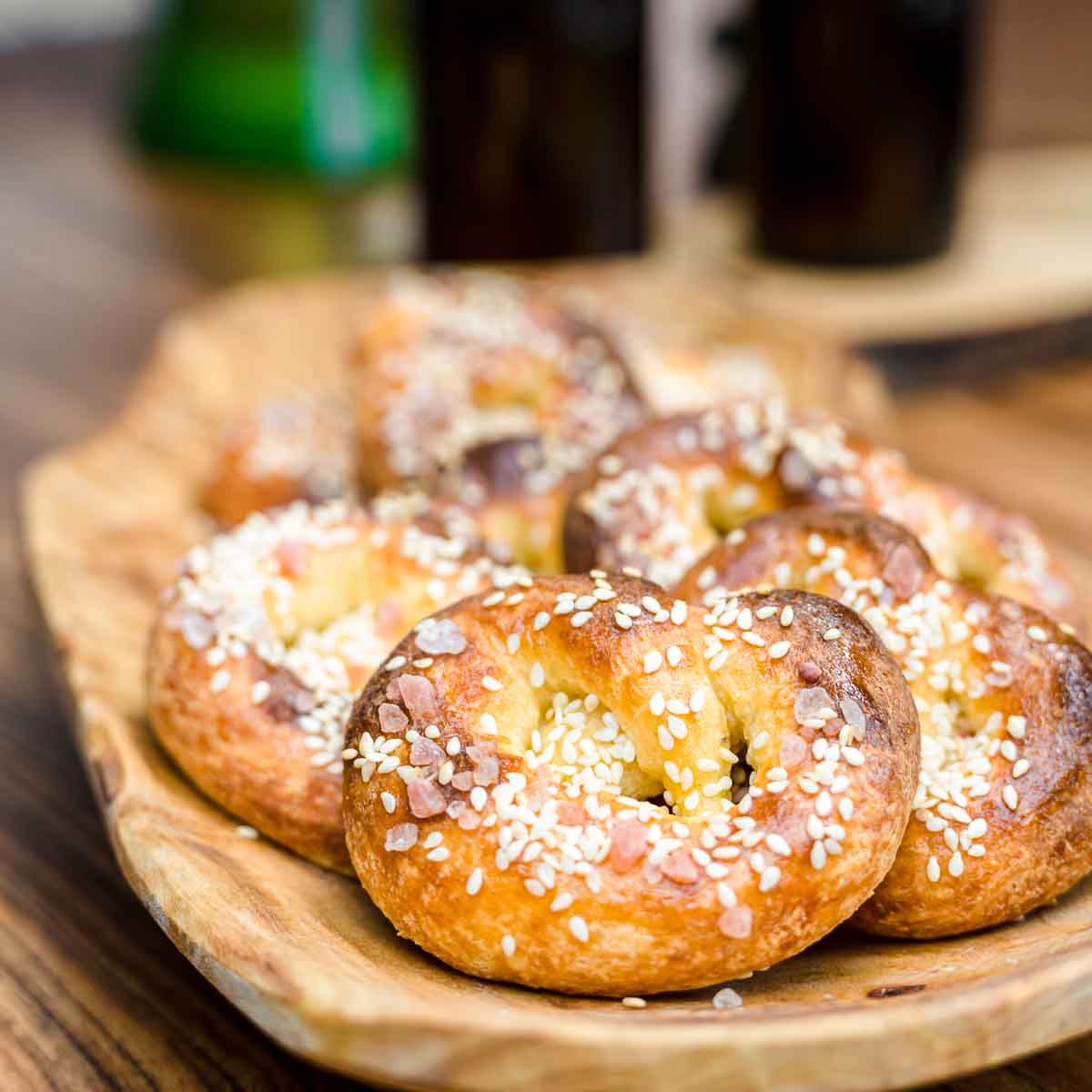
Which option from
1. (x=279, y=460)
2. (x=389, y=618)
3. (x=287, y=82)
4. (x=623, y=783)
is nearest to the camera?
(x=623, y=783)

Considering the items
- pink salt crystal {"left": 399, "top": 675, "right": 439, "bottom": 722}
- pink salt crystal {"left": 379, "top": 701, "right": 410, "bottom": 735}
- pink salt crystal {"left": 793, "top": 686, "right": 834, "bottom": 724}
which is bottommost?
pink salt crystal {"left": 379, "top": 701, "right": 410, "bottom": 735}

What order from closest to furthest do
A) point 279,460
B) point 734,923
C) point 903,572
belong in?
point 734,923
point 903,572
point 279,460

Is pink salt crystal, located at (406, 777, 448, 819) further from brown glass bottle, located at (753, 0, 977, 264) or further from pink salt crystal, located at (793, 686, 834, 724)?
brown glass bottle, located at (753, 0, 977, 264)

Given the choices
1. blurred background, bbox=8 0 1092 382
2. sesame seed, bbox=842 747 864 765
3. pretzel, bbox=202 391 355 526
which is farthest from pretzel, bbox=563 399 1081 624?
blurred background, bbox=8 0 1092 382

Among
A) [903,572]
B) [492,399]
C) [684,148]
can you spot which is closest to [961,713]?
[903,572]

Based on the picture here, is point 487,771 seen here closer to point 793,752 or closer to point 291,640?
point 793,752

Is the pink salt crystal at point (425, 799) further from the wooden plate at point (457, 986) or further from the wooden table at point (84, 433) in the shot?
the wooden table at point (84, 433)

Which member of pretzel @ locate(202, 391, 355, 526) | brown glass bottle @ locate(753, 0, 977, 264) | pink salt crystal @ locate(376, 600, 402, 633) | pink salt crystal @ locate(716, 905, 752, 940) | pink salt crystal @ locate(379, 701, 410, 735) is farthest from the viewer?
brown glass bottle @ locate(753, 0, 977, 264)

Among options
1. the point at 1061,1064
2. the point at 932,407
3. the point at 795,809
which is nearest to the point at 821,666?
the point at 795,809
